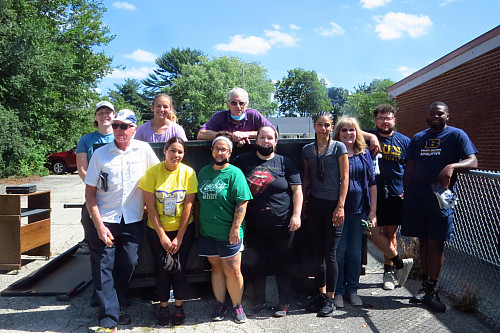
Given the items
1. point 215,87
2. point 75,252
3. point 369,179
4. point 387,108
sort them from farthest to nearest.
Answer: point 215,87
point 75,252
point 387,108
point 369,179

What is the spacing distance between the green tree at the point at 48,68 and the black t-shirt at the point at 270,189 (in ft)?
58.1

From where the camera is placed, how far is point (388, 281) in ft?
14.9

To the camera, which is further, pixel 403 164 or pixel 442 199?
pixel 403 164

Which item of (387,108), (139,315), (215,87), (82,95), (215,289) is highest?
(215,87)

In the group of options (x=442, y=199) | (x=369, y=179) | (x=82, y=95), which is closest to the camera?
(x=442, y=199)

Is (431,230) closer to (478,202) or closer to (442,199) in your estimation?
(442,199)

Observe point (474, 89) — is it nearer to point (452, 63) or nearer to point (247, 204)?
point (452, 63)

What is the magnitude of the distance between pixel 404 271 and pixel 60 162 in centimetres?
2056

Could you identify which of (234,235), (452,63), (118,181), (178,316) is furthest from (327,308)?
(452,63)

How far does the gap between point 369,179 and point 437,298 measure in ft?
4.53

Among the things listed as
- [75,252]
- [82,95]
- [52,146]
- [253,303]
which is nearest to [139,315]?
[253,303]

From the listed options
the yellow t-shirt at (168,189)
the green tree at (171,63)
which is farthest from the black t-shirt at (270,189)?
the green tree at (171,63)

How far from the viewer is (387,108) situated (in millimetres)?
4406

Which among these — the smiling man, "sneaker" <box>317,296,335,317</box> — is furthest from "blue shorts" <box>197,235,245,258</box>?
the smiling man
